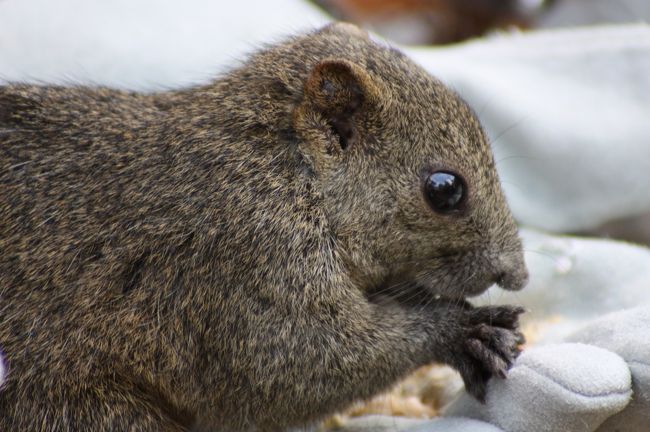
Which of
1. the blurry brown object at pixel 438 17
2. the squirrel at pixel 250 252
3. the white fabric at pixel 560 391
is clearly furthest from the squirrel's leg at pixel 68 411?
the blurry brown object at pixel 438 17

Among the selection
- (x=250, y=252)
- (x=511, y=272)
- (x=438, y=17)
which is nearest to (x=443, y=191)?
(x=511, y=272)

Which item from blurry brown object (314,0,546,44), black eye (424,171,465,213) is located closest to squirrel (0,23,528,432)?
black eye (424,171,465,213)

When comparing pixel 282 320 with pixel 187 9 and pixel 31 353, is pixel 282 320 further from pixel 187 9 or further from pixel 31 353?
pixel 187 9

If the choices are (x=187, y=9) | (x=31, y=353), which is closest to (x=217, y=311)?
(x=31, y=353)

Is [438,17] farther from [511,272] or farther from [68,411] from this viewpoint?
[68,411]

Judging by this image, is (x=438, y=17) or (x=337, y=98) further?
(x=438, y=17)

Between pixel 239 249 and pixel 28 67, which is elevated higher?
pixel 239 249

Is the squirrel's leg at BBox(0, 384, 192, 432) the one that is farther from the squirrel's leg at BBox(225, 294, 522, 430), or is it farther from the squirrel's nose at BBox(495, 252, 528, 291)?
the squirrel's nose at BBox(495, 252, 528, 291)
